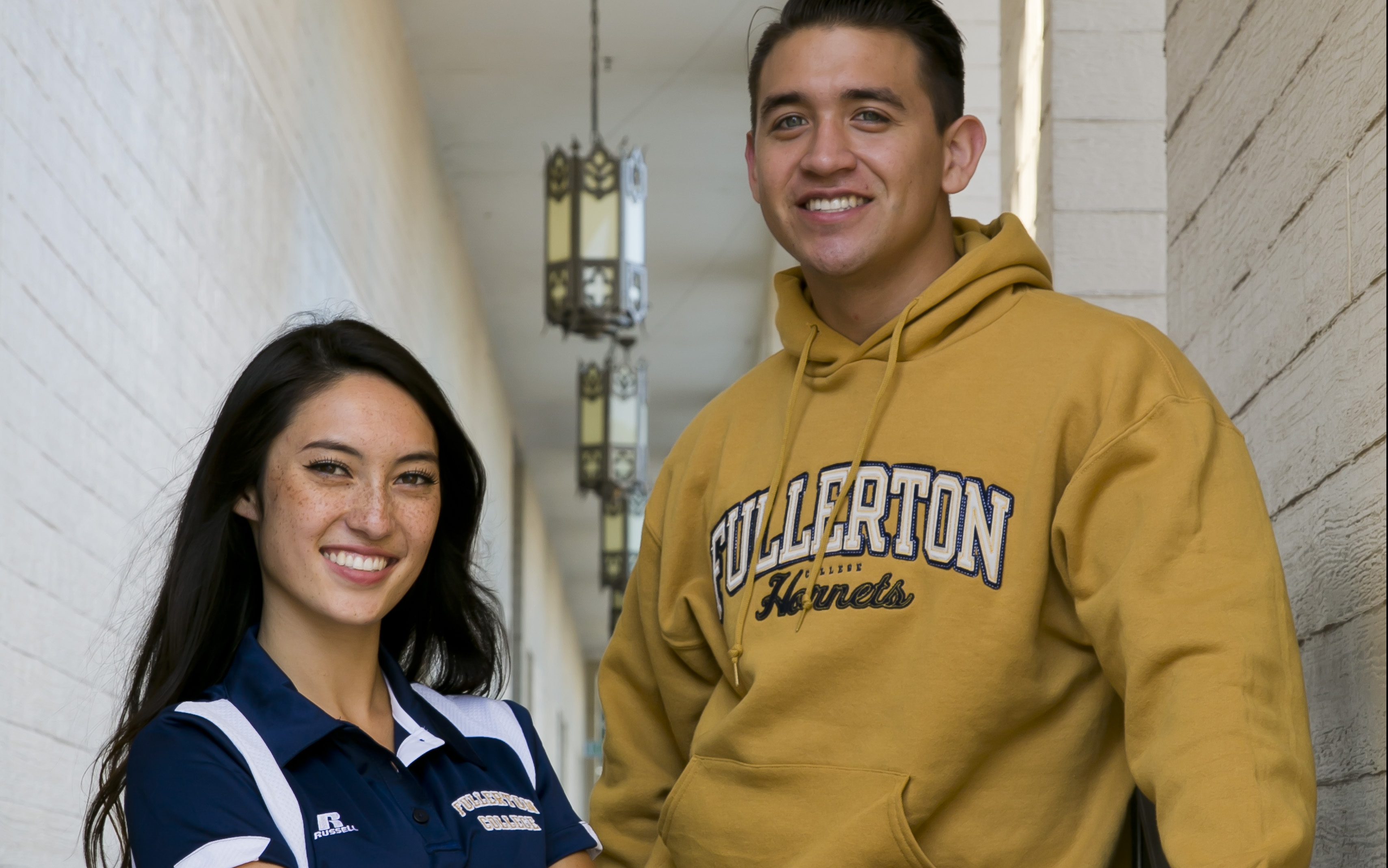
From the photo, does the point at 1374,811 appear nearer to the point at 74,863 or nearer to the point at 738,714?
the point at 738,714

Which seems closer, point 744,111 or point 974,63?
point 974,63

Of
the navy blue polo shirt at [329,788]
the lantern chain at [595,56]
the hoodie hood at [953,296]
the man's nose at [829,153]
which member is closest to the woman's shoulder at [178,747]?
the navy blue polo shirt at [329,788]

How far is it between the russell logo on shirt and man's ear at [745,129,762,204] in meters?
0.80

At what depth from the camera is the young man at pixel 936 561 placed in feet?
4.35

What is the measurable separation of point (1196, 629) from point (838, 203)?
607 millimetres

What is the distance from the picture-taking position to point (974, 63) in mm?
5012

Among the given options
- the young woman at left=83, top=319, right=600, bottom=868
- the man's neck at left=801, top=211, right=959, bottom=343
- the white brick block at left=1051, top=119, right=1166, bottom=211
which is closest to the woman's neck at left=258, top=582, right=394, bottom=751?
the young woman at left=83, top=319, right=600, bottom=868

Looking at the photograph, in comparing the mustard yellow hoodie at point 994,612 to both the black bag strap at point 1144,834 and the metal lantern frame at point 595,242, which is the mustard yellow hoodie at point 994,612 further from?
the metal lantern frame at point 595,242

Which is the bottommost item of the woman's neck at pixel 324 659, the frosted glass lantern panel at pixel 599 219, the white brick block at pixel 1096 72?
the woman's neck at pixel 324 659

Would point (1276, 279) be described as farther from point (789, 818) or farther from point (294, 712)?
point (294, 712)

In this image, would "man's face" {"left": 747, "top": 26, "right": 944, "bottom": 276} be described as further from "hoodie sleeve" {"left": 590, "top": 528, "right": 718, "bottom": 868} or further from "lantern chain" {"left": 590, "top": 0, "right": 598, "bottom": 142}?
"lantern chain" {"left": 590, "top": 0, "right": 598, "bottom": 142}

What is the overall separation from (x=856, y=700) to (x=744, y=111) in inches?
250

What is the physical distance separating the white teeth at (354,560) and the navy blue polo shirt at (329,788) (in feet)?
0.42

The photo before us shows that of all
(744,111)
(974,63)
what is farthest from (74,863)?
(744,111)
